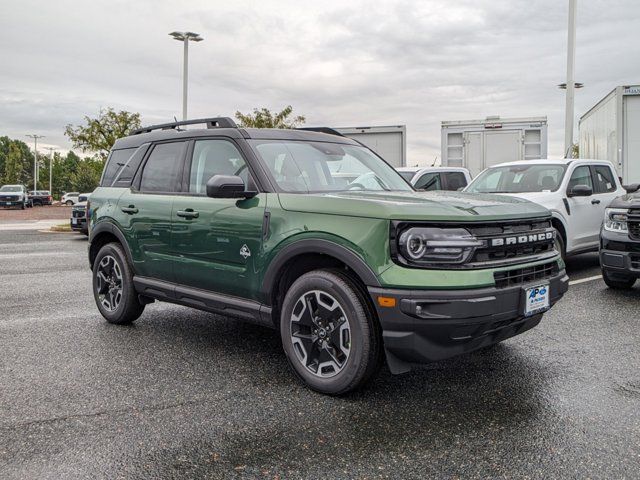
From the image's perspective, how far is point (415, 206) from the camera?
11.8 feet

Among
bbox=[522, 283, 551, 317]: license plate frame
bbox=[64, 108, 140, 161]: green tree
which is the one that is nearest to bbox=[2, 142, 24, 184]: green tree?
bbox=[64, 108, 140, 161]: green tree

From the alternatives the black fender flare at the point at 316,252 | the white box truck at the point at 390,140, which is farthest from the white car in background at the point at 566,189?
the white box truck at the point at 390,140

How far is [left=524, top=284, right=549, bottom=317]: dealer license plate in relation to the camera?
12.0 feet

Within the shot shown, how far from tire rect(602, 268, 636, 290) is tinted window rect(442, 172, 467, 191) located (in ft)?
18.6

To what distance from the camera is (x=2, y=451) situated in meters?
3.03

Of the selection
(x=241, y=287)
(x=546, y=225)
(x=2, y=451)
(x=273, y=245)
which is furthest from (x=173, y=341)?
(x=546, y=225)

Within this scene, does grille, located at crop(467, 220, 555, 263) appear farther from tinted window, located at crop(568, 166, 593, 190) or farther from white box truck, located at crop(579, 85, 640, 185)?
white box truck, located at crop(579, 85, 640, 185)

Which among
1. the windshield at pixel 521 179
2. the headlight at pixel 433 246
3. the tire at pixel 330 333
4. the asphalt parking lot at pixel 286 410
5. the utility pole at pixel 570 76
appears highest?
the utility pole at pixel 570 76

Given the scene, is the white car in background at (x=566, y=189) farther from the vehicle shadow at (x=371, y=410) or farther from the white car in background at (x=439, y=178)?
the vehicle shadow at (x=371, y=410)

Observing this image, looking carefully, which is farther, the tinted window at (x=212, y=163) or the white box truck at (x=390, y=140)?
the white box truck at (x=390, y=140)

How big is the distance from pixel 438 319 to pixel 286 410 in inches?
42.1

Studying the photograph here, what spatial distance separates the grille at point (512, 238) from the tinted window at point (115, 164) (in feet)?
12.1

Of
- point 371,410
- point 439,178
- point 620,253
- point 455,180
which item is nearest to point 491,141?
point 455,180

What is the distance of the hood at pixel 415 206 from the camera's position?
3.51 metres
